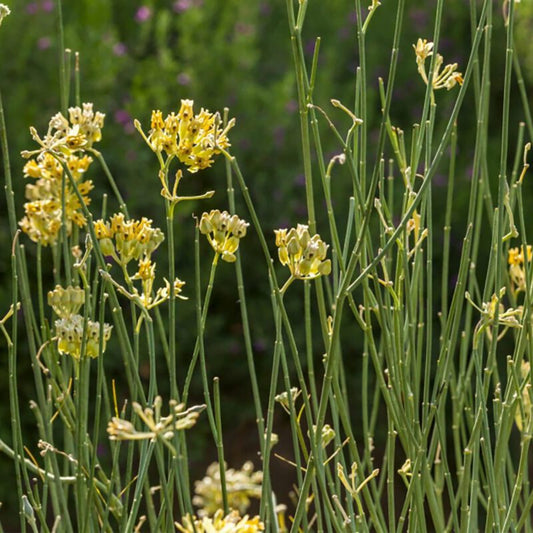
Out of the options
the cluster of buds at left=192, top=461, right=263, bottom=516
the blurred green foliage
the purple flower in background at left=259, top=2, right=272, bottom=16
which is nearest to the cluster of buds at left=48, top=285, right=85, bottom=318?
the cluster of buds at left=192, top=461, right=263, bottom=516

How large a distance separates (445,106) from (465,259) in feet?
8.18

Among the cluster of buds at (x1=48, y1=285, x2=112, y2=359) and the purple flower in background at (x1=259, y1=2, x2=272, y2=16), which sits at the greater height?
the purple flower in background at (x1=259, y1=2, x2=272, y2=16)

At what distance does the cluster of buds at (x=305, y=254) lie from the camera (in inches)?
34.1

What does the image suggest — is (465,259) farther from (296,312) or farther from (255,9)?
(255,9)

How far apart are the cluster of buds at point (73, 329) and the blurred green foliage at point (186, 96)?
174cm

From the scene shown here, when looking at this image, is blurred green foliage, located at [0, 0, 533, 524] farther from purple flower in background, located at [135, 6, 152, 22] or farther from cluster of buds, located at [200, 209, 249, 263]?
cluster of buds, located at [200, 209, 249, 263]

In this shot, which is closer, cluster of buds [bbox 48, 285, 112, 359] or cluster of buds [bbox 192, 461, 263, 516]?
cluster of buds [bbox 48, 285, 112, 359]

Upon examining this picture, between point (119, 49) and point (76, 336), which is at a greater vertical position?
point (119, 49)

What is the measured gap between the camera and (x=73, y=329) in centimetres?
96

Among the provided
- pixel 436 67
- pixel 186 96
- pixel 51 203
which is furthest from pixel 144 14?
pixel 436 67

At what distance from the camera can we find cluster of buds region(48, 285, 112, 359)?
96cm

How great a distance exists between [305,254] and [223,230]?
0.09 m

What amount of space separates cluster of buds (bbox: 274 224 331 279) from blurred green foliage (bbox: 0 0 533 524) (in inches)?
75.5

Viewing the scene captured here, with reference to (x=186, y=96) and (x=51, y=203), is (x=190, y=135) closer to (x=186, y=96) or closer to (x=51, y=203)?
(x=51, y=203)
